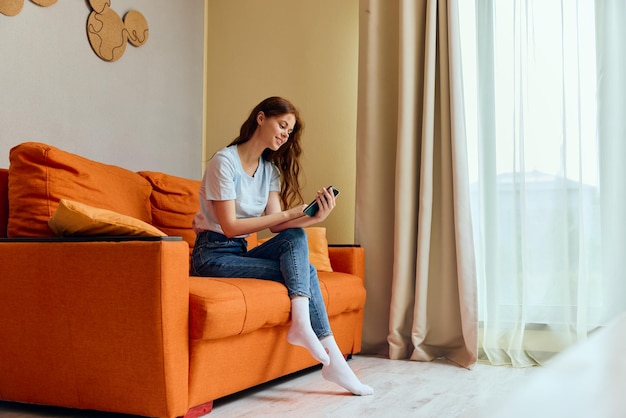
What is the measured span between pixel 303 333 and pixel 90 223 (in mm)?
792

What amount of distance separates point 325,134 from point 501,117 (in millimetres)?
1034

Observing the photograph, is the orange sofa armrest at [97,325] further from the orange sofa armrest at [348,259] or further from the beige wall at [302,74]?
the beige wall at [302,74]

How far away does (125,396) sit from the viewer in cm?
201

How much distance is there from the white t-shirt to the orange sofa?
→ 32 cm

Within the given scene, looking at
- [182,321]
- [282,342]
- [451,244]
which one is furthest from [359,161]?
[182,321]

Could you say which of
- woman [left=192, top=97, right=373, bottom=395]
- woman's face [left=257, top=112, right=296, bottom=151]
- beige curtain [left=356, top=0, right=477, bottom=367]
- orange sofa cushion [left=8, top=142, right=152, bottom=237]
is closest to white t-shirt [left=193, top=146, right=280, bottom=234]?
woman [left=192, top=97, right=373, bottom=395]

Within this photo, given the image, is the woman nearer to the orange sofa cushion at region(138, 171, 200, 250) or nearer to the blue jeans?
the blue jeans

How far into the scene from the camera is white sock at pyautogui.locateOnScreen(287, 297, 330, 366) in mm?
2371

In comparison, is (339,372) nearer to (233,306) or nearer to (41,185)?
(233,306)

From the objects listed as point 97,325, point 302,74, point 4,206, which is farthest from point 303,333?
point 302,74

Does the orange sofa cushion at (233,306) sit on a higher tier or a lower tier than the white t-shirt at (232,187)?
lower

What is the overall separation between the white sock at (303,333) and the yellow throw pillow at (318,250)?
81cm

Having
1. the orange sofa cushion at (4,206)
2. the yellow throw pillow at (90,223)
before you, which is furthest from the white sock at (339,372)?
the orange sofa cushion at (4,206)

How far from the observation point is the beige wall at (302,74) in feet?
12.9
